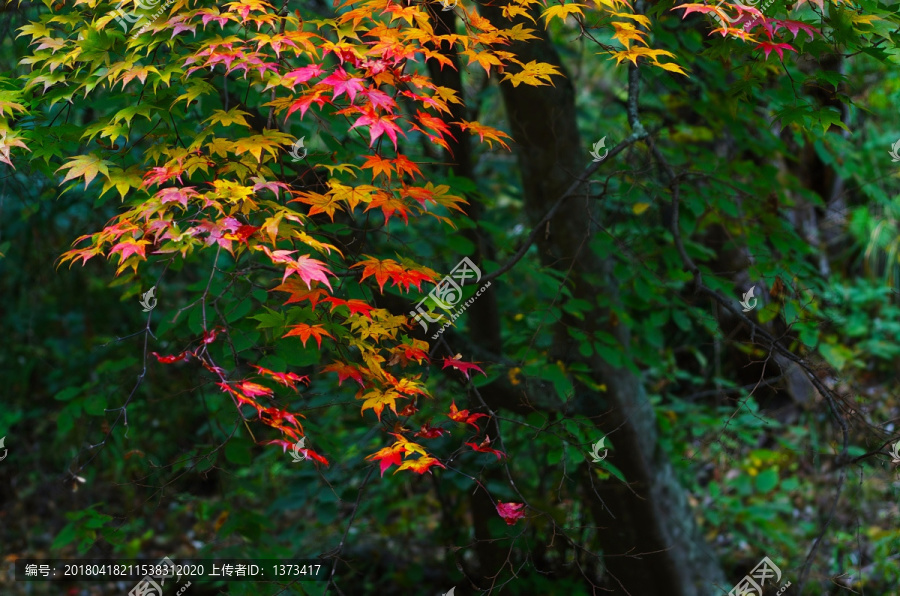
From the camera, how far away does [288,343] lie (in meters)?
2.03

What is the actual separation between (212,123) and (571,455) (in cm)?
149

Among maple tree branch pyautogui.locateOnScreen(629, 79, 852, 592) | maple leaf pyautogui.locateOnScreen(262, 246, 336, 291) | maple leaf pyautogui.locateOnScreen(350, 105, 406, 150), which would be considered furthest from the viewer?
maple tree branch pyautogui.locateOnScreen(629, 79, 852, 592)

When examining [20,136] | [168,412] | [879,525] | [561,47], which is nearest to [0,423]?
[168,412]

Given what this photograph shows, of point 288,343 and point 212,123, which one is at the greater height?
point 212,123

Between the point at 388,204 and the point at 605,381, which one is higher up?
the point at 388,204

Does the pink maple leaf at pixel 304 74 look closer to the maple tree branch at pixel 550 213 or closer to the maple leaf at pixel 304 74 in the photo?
the maple leaf at pixel 304 74

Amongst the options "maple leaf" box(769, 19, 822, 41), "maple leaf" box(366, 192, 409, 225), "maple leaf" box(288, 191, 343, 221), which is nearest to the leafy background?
"maple leaf" box(769, 19, 822, 41)

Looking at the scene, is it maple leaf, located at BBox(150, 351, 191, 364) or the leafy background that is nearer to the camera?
maple leaf, located at BBox(150, 351, 191, 364)

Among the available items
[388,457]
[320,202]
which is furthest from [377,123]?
[388,457]

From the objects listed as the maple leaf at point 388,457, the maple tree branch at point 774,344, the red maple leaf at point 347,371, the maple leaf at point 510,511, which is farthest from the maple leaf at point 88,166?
the maple tree branch at point 774,344

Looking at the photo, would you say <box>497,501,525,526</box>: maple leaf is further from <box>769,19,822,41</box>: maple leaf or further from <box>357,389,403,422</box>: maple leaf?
<box>769,19,822,41</box>: maple leaf

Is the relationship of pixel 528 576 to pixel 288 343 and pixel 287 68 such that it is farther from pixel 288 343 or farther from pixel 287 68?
pixel 287 68

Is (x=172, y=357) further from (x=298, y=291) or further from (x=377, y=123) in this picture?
(x=377, y=123)

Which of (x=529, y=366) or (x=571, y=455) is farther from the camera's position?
(x=529, y=366)
